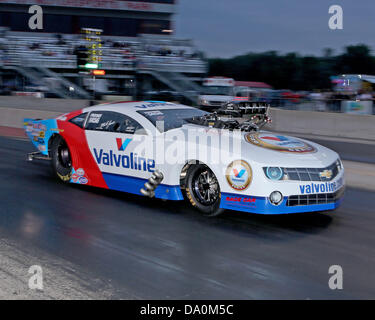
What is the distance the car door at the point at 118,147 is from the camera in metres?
6.92

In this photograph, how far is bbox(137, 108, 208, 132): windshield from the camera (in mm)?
7000

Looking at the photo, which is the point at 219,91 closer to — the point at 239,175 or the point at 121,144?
the point at 121,144

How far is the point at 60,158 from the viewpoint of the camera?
842 centimetres

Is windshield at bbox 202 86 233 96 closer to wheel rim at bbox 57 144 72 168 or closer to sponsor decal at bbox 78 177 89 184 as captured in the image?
wheel rim at bbox 57 144 72 168

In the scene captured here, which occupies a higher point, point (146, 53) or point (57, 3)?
point (57, 3)

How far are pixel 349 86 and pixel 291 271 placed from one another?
761 inches

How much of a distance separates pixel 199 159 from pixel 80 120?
8.38ft

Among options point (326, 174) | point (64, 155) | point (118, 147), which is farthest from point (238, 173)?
point (64, 155)

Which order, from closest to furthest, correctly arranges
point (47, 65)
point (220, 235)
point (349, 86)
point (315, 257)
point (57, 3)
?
point (315, 257) → point (220, 235) → point (349, 86) → point (47, 65) → point (57, 3)

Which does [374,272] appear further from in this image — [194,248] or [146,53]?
[146,53]

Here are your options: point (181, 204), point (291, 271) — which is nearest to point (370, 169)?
point (181, 204)

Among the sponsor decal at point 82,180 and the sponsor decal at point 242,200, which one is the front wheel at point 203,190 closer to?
the sponsor decal at point 242,200

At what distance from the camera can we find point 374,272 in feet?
15.3

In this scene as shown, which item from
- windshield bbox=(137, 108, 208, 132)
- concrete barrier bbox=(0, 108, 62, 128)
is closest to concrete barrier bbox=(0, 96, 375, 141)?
concrete barrier bbox=(0, 108, 62, 128)
